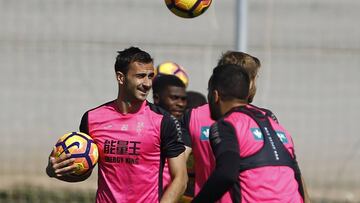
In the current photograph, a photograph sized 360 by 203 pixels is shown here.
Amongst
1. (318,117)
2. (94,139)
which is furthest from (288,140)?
(318,117)

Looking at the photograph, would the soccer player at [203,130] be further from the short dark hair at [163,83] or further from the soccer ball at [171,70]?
the soccer ball at [171,70]

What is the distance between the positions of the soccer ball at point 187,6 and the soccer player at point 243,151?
2279 mm

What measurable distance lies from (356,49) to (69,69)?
4.20 metres

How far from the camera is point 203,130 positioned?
7348 millimetres

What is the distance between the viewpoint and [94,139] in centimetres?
688

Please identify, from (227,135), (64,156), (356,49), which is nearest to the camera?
(227,135)

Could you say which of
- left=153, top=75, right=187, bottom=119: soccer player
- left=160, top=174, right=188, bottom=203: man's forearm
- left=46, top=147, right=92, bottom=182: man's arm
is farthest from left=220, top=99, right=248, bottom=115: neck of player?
left=153, top=75, right=187, bottom=119: soccer player

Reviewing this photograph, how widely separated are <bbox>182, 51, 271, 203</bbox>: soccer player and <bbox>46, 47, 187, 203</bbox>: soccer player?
0.29 meters

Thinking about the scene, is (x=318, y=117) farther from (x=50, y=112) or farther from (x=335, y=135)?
(x=50, y=112)

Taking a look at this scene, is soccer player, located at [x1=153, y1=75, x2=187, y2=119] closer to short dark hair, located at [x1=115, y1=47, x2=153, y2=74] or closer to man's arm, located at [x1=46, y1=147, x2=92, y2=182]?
short dark hair, located at [x1=115, y1=47, x2=153, y2=74]

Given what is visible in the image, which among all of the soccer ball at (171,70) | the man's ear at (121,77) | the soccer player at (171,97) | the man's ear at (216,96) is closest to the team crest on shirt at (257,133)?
the man's ear at (216,96)

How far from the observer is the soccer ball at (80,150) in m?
6.68

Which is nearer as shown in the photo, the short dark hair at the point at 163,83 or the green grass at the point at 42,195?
the short dark hair at the point at 163,83

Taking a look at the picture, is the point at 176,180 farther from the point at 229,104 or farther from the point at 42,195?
the point at 42,195
